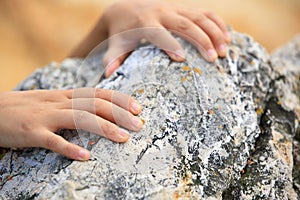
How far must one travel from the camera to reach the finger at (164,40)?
1565 millimetres

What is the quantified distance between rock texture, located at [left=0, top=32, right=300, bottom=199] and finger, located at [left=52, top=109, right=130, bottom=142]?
26 mm

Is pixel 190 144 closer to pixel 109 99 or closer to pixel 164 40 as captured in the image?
pixel 109 99

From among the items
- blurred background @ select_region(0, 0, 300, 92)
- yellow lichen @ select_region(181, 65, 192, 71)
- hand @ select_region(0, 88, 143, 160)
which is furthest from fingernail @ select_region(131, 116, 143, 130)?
blurred background @ select_region(0, 0, 300, 92)

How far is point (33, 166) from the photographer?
53.3 inches

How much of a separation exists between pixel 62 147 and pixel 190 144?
39 cm

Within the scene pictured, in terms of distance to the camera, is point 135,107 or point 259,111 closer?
point 135,107

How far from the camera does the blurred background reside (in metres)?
3.70

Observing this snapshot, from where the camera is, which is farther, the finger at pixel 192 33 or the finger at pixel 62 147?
the finger at pixel 192 33

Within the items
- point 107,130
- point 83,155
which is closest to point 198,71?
point 107,130

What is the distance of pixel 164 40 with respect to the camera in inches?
63.9

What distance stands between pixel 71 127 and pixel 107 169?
0.64 feet

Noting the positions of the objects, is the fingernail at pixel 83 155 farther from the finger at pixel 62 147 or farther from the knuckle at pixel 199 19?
the knuckle at pixel 199 19

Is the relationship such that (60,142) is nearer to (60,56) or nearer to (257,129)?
(257,129)

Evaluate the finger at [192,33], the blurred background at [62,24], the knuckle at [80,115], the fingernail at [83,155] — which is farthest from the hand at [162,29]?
the blurred background at [62,24]
